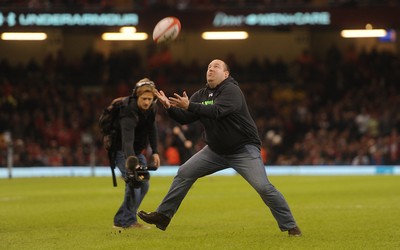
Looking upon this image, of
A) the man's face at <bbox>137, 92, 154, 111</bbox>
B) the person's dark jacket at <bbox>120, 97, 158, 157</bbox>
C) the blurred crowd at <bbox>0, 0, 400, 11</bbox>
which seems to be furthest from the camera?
the blurred crowd at <bbox>0, 0, 400, 11</bbox>

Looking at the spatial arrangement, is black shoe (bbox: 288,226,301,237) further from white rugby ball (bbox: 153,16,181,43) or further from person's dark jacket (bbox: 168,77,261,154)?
white rugby ball (bbox: 153,16,181,43)

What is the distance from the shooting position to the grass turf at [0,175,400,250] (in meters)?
10.8

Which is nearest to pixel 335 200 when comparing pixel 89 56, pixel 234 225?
pixel 234 225

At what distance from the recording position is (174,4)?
33.8 metres

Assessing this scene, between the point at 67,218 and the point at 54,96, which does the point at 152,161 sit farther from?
Answer: the point at 54,96

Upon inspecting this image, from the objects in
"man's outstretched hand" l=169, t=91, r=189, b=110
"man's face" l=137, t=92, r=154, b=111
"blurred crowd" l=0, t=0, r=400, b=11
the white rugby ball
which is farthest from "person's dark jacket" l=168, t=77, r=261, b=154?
"blurred crowd" l=0, t=0, r=400, b=11

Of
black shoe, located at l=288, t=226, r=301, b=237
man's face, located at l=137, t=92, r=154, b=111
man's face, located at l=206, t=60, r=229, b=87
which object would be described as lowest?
black shoe, located at l=288, t=226, r=301, b=237

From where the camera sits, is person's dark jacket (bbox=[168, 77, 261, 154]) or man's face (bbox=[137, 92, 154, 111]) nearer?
person's dark jacket (bbox=[168, 77, 261, 154])

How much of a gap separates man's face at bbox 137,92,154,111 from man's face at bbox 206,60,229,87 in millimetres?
1233

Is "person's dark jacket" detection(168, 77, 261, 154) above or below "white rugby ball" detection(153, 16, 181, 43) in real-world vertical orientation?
below

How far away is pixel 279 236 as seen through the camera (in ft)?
37.2

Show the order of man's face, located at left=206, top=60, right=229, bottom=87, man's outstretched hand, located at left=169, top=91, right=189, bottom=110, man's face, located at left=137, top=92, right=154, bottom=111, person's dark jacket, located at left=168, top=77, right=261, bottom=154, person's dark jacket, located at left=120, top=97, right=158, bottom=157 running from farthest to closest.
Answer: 1. man's face, located at left=137, top=92, right=154, bottom=111
2. person's dark jacket, located at left=120, top=97, right=158, bottom=157
3. man's face, located at left=206, top=60, right=229, bottom=87
4. person's dark jacket, located at left=168, top=77, right=261, bottom=154
5. man's outstretched hand, located at left=169, top=91, right=189, bottom=110

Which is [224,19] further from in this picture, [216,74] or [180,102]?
[180,102]

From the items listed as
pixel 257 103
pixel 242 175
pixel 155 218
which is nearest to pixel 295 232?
pixel 242 175
